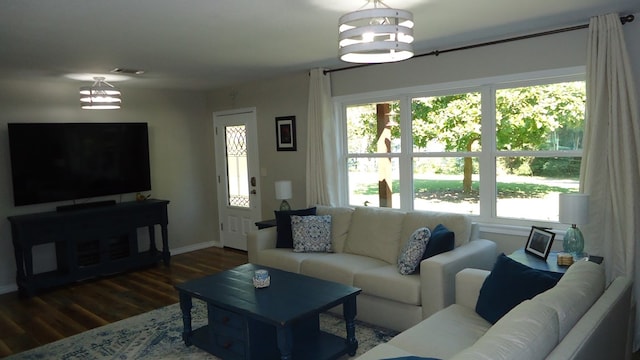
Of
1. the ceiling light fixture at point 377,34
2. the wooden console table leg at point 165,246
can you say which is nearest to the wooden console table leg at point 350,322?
the ceiling light fixture at point 377,34

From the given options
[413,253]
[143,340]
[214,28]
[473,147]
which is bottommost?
[143,340]

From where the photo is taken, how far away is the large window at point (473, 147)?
12.6 feet

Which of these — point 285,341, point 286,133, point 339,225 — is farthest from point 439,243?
point 286,133

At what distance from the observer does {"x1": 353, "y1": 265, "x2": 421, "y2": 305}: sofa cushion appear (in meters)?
3.44

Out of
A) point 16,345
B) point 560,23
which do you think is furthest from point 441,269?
point 16,345

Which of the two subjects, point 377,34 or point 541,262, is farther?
point 541,262

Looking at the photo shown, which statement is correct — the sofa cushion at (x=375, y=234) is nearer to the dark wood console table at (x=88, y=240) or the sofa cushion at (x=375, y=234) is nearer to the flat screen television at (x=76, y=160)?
the dark wood console table at (x=88, y=240)

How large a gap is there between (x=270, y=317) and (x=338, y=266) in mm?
1228

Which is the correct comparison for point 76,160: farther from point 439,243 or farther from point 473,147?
point 473,147

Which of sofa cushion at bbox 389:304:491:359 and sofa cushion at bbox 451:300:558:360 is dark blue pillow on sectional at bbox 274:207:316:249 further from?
sofa cushion at bbox 451:300:558:360

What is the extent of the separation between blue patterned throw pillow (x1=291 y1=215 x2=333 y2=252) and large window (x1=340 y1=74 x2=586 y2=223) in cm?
82

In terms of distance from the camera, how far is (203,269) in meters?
5.80

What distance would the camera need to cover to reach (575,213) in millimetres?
3205

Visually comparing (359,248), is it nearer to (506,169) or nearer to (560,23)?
(506,169)
